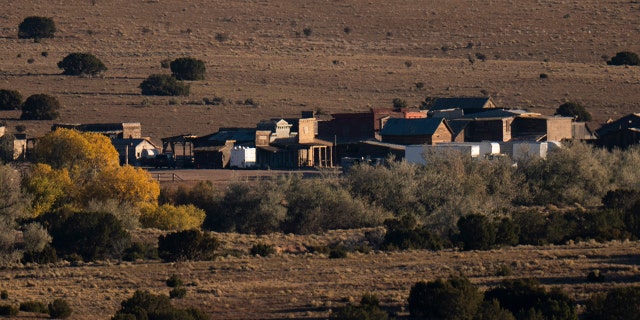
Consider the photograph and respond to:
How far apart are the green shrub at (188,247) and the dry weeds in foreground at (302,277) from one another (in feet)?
2.77

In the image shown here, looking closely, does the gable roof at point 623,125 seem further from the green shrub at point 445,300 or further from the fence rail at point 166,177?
the green shrub at point 445,300

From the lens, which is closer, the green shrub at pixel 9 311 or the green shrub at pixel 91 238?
the green shrub at pixel 9 311

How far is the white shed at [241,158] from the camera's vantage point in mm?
72125

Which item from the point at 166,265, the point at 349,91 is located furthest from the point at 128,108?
the point at 166,265

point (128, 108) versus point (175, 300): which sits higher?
point (128, 108)

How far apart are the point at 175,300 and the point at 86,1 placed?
91937 mm

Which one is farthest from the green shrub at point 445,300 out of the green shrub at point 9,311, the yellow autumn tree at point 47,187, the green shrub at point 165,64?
the green shrub at point 165,64

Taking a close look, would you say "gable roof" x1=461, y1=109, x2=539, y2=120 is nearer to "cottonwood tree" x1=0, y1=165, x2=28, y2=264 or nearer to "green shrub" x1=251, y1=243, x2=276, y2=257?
"cottonwood tree" x1=0, y1=165, x2=28, y2=264

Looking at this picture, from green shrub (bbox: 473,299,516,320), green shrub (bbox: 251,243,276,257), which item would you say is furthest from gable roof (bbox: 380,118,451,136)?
green shrub (bbox: 473,299,516,320)

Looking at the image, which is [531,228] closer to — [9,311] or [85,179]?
[85,179]

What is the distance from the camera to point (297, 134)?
250 ft

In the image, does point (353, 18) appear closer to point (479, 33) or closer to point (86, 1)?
point (479, 33)

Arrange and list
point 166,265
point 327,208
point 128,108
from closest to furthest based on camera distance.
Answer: point 166,265 < point 327,208 < point 128,108

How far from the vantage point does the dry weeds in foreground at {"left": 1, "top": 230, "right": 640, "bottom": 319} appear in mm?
31875
